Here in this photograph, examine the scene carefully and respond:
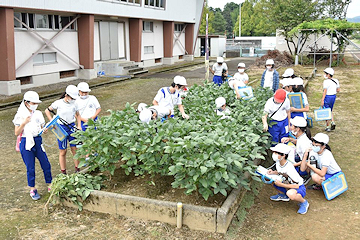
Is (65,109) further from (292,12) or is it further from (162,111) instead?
(292,12)

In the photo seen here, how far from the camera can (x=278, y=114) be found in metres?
6.94

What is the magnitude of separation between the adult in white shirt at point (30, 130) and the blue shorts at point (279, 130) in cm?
417

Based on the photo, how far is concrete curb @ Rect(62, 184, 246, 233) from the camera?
186 inches

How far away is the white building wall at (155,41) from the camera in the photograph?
2659 cm

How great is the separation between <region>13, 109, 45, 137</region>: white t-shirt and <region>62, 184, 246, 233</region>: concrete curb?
1.19m

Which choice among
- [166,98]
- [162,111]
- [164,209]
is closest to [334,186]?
[164,209]

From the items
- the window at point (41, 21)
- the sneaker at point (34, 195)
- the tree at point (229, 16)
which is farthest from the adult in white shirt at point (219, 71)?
the tree at point (229, 16)

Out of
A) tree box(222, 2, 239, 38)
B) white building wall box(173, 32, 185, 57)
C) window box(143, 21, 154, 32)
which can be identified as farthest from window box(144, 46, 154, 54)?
tree box(222, 2, 239, 38)

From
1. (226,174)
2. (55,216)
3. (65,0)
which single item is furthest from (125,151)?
(65,0)

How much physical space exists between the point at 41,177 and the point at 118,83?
1288cm

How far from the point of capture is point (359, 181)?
639 centimetres

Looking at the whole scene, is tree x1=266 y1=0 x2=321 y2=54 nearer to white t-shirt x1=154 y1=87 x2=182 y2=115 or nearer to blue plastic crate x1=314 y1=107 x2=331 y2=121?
blue plastic crate x1=314 y1=107 x2=331 y2=121

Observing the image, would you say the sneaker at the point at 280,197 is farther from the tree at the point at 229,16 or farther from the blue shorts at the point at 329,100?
the tree at the point at 229,16

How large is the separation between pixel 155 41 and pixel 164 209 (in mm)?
24274
